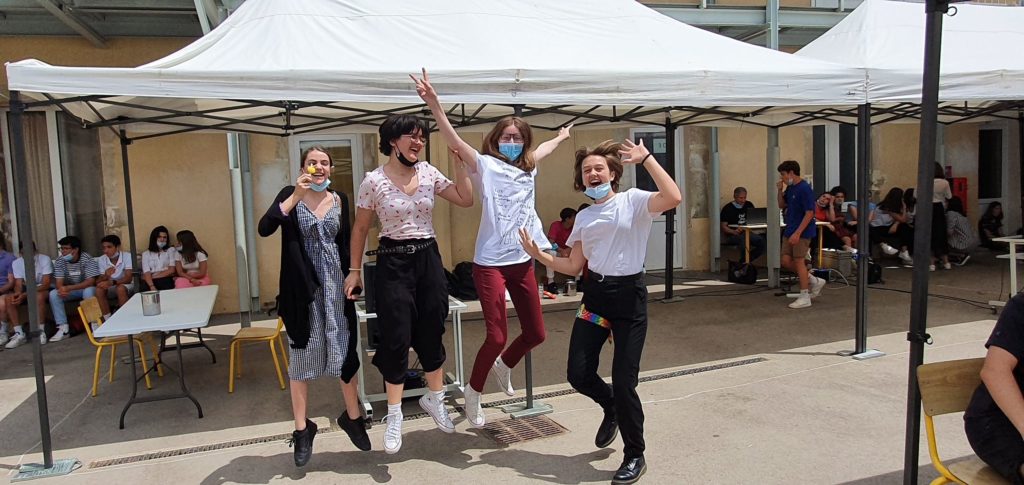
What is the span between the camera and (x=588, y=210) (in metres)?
3.67

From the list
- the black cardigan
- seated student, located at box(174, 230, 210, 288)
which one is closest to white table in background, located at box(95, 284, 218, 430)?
the black cardigan

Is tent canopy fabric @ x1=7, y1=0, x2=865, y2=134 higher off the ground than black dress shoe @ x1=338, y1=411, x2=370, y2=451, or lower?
higher

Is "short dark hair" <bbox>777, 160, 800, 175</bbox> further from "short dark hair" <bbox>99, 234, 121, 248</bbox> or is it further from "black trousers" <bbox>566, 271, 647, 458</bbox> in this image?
"short dark hair" <bbox>99, 234, 121, 248</bbox>

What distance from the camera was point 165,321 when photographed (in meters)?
4.96

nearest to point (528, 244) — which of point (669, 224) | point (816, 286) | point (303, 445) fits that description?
Answer: point (303, 445)

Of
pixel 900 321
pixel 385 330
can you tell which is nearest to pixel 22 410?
pixel 385 330

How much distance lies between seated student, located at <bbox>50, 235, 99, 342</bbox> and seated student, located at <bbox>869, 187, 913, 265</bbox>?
1030 cm

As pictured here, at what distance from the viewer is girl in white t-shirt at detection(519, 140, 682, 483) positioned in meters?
3.53

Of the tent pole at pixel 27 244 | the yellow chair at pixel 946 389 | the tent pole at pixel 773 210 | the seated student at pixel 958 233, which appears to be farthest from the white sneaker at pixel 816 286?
the tent pole at pixel 27 244

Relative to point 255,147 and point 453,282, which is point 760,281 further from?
point 255,147

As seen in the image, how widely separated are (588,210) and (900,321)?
195 inches

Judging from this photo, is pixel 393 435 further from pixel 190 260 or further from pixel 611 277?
pixel 190 260

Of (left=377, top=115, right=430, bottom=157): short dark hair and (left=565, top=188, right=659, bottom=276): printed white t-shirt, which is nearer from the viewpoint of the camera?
(left=565, top=188, right=659, bottom=276): printed white t-shirt

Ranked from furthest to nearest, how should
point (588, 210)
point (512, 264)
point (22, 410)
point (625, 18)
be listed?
point (625, 18)
point (22, 410)
point (512, 264)
point (588, 210)
